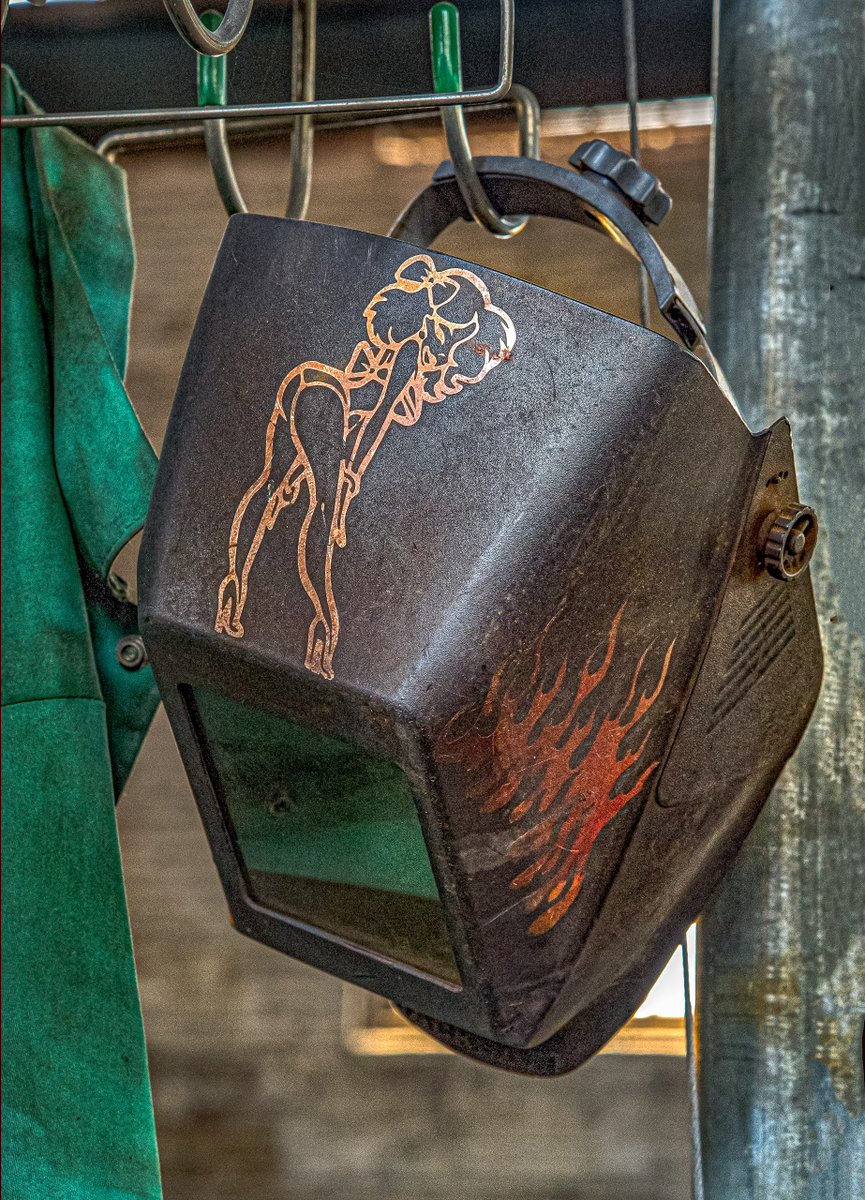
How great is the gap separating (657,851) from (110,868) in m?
0.35

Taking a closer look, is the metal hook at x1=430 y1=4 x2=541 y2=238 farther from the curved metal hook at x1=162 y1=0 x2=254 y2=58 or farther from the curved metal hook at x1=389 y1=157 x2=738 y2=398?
the curved metal hook at x1=162 y1=0 x2=254 y2=58

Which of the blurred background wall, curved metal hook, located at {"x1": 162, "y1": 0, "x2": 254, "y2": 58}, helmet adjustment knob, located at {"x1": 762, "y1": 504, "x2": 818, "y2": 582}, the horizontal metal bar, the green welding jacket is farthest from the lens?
the blurred background wall

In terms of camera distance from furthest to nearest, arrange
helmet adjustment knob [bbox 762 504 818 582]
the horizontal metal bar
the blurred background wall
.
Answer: the blurred background wall, the horizontal metal bar, helmet adjustment knob [bbox 762 504 818 582]

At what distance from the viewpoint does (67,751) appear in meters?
0.79

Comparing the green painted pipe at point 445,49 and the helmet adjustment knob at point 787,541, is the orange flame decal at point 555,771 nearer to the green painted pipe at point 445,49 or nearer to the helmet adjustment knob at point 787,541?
the helmet adjustment knob at point 787,541

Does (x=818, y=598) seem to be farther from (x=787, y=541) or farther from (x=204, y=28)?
(x=204, y=28)

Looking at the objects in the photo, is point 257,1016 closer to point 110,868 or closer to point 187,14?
point 110,868

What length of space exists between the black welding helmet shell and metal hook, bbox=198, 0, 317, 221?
10 centimetres

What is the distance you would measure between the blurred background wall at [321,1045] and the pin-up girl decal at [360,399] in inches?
60.9

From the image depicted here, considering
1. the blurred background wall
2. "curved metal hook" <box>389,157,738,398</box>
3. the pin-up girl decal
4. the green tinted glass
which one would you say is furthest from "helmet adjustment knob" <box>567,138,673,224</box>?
the blurred background wall

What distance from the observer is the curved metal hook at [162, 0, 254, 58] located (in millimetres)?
511

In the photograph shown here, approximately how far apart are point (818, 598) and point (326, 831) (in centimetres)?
35

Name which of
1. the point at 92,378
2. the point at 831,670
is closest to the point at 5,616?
the point at 92,378

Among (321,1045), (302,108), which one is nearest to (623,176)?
(302,108)
